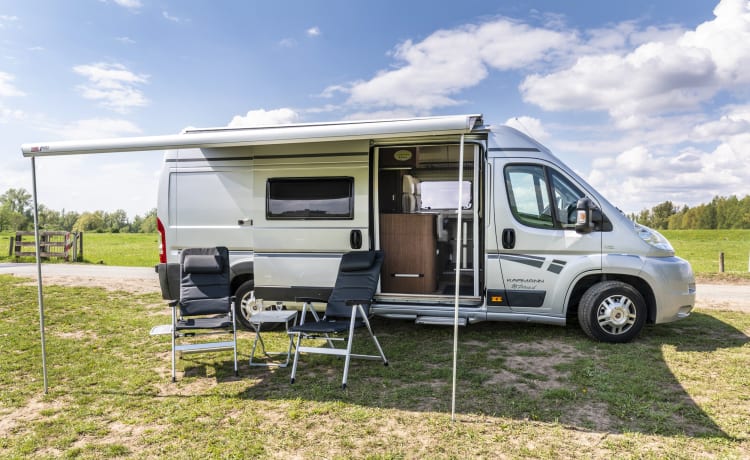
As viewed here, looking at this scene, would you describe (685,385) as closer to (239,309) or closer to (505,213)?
(505,213)

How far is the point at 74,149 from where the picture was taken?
4.34 meters

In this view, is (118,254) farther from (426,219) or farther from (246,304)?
(426,219)

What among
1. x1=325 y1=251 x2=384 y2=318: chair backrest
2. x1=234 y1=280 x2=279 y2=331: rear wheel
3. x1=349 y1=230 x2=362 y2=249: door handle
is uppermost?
x1=349 y1=230 x2=362 y2=249: door handle

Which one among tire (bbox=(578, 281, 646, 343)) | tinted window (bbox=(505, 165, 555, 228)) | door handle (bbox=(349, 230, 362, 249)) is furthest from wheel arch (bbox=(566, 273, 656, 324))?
door handle (bbox=(349, 230, 362, 249))

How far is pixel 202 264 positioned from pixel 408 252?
2.45 meters

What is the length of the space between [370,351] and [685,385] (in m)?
2.91

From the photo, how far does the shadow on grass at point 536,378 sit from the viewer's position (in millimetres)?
3633

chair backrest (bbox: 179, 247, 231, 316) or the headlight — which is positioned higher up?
the headlight

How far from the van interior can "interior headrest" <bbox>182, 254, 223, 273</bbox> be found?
191cm

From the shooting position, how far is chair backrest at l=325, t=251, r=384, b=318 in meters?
5.10

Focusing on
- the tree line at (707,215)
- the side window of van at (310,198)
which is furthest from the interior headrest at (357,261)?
the tree line at (707,215)

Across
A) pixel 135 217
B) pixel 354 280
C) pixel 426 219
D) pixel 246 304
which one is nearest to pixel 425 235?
pixel 426 219

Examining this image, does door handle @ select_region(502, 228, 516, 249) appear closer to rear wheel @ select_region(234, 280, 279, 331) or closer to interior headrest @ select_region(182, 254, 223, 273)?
rear wheel @ select_region(234, 280, 279, 331)

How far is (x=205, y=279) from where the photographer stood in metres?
5.43
